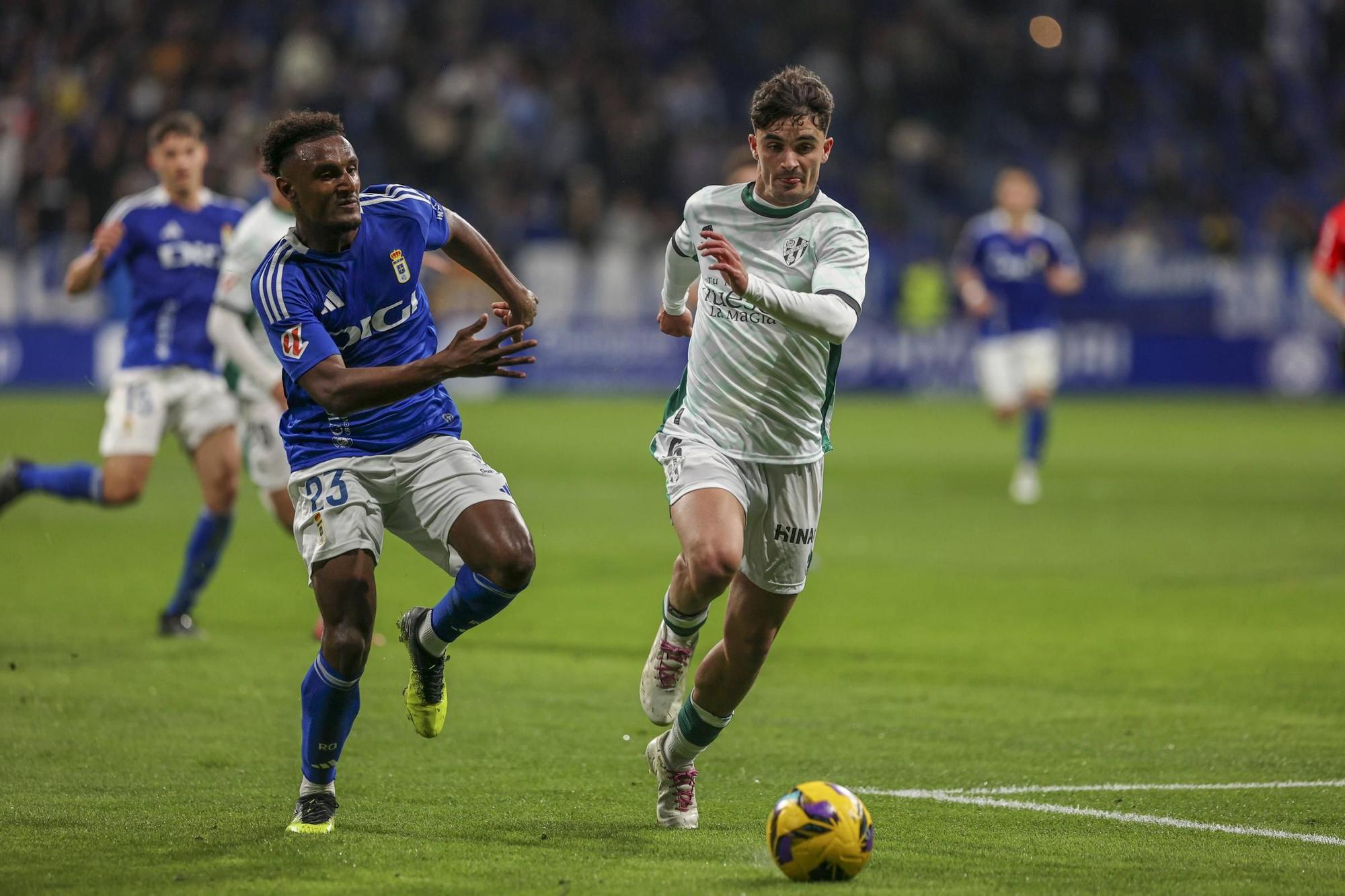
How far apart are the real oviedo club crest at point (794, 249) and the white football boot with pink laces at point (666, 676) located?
1.30 m

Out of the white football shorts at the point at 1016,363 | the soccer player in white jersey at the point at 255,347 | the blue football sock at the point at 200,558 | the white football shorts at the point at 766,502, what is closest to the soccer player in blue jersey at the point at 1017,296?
the white football shorts at the point at 1016,363

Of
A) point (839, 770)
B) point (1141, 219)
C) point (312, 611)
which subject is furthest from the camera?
point (1141, 219)

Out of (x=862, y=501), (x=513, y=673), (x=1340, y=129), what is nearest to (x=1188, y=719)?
(x=513, y=673)

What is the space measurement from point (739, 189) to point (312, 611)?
17.8 ft

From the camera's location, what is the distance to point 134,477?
976 centimetres

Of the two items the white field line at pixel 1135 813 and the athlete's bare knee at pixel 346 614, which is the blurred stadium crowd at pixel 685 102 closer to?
the athlete's bare knee at pixel 346 614

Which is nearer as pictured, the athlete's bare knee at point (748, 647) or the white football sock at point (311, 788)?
the white football sock at point (311, 788)

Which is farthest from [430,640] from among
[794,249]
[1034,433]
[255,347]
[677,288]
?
[1034,433]

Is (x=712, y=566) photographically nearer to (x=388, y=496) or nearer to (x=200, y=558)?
(x=388, y=496)

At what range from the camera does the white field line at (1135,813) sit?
5.68 metres

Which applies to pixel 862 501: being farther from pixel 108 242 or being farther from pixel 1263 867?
pixel 1263 867

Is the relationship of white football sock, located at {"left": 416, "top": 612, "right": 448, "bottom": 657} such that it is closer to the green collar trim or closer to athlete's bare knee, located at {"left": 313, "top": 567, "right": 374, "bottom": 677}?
athlete's bare knee, located at {"left": 313, "top": 567, "right": 374, "bottom": 677}

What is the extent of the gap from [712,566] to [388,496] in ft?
3.75

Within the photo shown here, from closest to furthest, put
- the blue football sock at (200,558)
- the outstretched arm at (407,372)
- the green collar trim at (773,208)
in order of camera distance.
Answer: the outstretched arm at (407,372) < the green collar trim at (773,208) < the blue football sock at (200,558)
